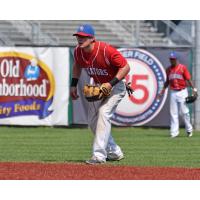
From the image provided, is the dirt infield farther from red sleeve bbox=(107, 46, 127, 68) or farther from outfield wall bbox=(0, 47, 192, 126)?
outfield wall bbox=(0, 47, 192, 126)

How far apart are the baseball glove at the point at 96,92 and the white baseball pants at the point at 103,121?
168mm

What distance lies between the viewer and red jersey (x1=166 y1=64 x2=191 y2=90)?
18.8 meters

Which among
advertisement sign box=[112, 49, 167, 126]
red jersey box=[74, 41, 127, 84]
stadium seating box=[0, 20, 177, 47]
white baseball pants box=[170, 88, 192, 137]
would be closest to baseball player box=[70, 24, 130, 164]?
red jersey box=[74, 41, 127, 84]

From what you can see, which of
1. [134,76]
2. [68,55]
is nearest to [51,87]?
[68,55]

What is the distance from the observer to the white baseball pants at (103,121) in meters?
12.0

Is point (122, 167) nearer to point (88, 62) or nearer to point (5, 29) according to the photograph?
point (88, 62)

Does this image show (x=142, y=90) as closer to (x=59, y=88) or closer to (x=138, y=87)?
(x=138, y=87)

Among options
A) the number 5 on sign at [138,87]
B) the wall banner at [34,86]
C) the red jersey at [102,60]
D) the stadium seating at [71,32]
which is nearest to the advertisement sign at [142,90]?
the number 5 on sign at [138,87]

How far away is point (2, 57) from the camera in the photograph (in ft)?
71.6

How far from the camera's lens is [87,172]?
10633 mm

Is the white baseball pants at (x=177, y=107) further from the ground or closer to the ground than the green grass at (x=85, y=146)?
further from the ground

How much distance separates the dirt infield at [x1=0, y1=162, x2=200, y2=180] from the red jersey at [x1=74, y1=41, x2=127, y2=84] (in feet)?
4.93

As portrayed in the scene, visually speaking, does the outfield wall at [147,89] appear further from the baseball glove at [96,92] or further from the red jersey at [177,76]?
the baseball glove at [96,92]

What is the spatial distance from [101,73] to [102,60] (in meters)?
0.29
